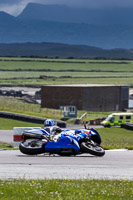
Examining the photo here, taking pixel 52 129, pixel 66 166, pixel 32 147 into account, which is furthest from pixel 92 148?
pixel 66 166

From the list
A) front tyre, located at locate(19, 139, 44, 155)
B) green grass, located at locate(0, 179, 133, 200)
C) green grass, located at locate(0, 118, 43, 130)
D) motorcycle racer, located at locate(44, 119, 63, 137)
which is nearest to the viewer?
green grass, located at locate(0, 179, 133, 200)

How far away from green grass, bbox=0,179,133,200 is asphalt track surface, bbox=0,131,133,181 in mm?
979

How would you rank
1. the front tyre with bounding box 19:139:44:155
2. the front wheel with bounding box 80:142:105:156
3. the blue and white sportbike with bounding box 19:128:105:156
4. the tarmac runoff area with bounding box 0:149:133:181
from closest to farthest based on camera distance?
the tarmac runoff area with bounding box 0:149:133:181
the front wheel with bounding box 80:142:105:156
the blue and white sportbike with bounding box 19:128:105:156
the front tyre with bounding box 19:139:44:155

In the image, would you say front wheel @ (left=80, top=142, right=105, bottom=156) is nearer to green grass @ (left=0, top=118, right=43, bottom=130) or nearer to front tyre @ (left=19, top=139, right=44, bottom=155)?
front tyre @ (left=19, top=139, right=44, bottom=155)

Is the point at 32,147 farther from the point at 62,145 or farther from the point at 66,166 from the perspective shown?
the point at 66,166

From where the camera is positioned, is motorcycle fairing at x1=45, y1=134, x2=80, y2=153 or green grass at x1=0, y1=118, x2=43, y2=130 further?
green grass at x1=0, y1=118, x2=43, y2=130

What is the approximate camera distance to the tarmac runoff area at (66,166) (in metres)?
13.4

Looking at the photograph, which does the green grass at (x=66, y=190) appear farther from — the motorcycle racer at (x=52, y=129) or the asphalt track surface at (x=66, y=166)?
the motorcycle racer at (x=52, y=129)

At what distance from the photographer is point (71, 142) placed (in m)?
17.5

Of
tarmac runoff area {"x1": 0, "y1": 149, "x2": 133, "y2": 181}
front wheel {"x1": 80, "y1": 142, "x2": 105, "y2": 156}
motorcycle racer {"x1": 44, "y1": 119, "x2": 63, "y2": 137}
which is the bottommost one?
tarmac runoff area {"x1": 0, "y1": 149, "x2": 133, "y2": 181}

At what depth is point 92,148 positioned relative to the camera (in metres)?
17.5

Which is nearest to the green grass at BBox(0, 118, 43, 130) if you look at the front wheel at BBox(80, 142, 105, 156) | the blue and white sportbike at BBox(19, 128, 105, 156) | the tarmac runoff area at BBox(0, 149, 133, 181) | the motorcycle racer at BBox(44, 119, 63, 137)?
the motorcycle racer at BBox(44, 119, 63, 137)

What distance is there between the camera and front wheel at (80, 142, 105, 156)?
17.3 m

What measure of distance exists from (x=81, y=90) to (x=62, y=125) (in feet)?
142
